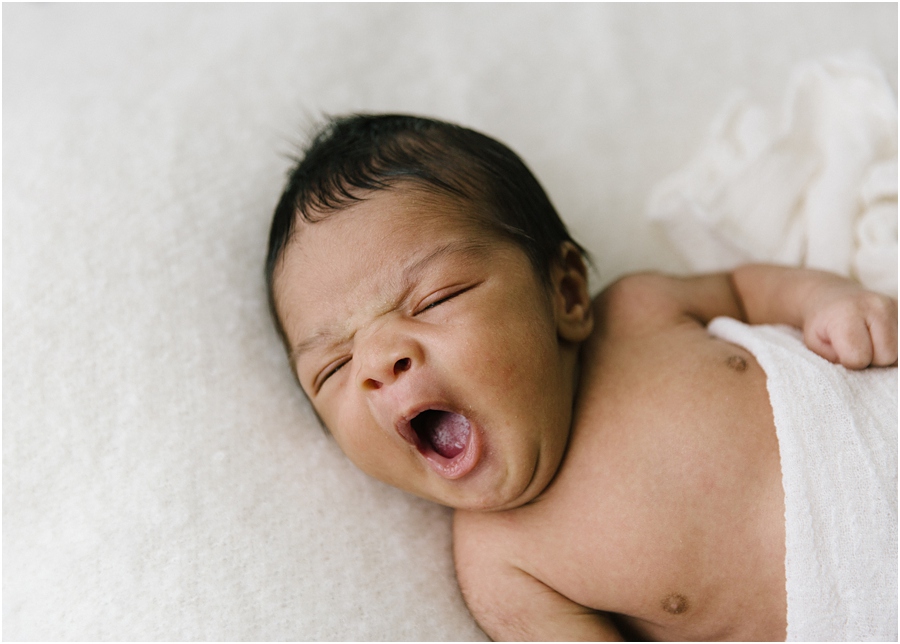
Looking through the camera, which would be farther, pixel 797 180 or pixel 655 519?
pixel 797 180

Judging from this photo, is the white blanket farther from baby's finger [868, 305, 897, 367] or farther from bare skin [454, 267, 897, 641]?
baby's finger [868, 305, 897, 367]

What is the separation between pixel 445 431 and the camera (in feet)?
3.37

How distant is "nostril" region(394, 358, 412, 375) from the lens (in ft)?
3.13

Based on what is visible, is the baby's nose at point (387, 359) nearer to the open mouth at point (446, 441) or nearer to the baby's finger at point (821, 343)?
the open mouth at point (446, 441)

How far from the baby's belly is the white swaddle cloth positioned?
0.03 metres

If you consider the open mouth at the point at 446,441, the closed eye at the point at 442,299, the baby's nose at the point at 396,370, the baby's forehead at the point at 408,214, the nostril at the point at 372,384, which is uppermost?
the baby's forehead at the point at 408,214

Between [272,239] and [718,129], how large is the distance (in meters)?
0.97

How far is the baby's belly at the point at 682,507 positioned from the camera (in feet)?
3.24

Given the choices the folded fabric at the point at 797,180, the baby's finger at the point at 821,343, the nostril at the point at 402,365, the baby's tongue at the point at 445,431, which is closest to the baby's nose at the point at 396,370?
the nostril at the point at 402,365

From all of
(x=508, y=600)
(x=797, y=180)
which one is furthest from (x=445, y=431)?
(x=797, y=180)

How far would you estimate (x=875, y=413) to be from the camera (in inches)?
39.9

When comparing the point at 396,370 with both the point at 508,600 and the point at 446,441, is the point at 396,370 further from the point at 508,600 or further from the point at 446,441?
the point at 508,600

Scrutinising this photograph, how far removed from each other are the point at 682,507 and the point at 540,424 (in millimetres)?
220

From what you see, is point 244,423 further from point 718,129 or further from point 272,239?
point 718,129
